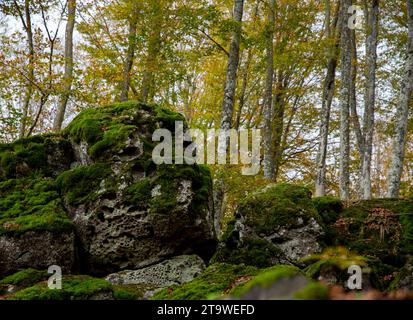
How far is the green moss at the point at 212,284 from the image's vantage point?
370 centimetres

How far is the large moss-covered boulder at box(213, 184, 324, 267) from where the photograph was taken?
277 inches

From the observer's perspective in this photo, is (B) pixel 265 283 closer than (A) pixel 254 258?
Yes

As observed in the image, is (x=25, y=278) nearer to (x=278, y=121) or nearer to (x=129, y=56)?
(x=129, y=56)

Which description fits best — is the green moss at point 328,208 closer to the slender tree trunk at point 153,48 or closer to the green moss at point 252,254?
the green moss at point 252,254

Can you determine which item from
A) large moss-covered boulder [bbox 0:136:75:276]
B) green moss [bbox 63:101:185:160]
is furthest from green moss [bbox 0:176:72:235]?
green moss [bbox 63:101:185:160]

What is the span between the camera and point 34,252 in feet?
21.2

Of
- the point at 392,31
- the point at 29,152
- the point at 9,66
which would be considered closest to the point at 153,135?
the point at 29,152

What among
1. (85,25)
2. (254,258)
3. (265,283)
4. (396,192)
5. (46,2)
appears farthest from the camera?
(85,25)

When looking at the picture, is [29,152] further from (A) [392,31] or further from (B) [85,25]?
(A) [392,31]

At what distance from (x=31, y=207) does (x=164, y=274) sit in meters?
2.76

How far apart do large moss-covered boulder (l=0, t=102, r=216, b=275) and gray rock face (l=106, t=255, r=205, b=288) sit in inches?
7.1

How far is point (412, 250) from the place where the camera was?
275 inches
